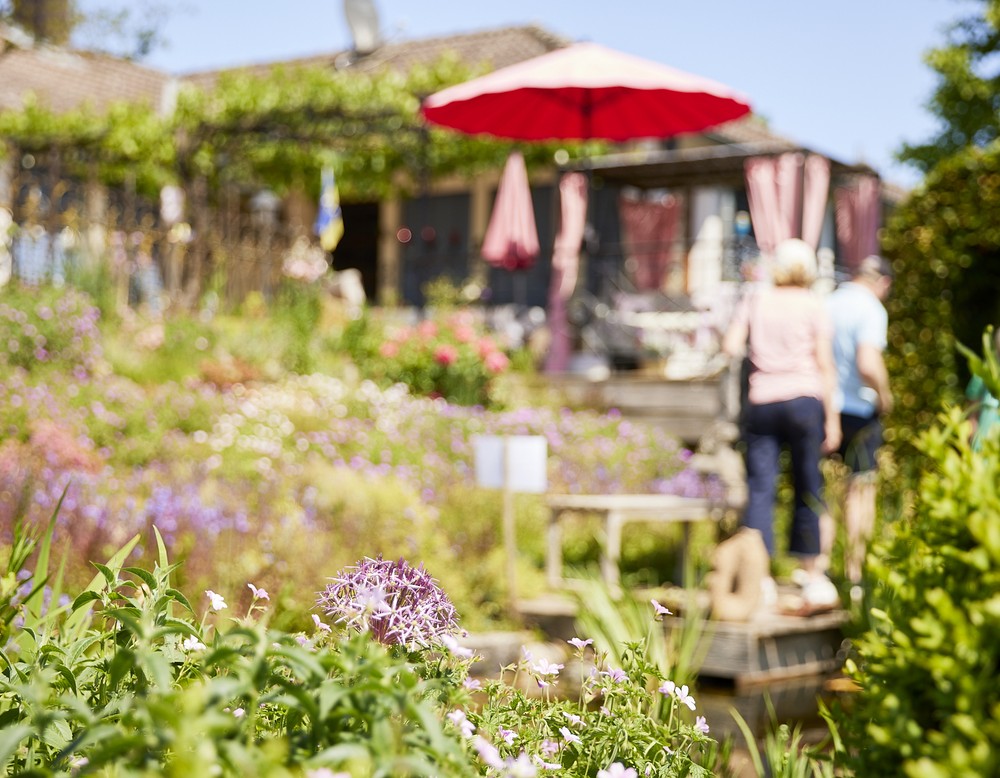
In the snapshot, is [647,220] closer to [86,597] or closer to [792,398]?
[792,398]

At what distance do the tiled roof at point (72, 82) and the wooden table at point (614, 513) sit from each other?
18.1 meters

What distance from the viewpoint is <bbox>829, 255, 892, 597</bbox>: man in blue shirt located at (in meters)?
6.41

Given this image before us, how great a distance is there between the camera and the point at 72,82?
932 inches

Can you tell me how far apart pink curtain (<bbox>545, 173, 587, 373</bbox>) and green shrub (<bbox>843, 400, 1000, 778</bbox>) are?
12104 millimetres

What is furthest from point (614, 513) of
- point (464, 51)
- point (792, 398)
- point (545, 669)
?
point (464, 51)

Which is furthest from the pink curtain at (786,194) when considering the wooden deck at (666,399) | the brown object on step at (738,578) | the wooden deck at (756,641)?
the brown object on step at (738,578)

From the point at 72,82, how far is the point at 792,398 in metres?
21.3

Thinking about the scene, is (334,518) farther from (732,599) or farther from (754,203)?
(754,203)

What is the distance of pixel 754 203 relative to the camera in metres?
14.4

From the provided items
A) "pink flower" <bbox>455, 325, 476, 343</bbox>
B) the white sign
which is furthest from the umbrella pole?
the white sign

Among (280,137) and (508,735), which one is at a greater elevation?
(280,137)

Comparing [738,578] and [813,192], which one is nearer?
[738,578]

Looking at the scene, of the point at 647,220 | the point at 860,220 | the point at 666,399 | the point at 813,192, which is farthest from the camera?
the point at 647,220

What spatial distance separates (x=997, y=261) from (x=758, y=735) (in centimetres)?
470
